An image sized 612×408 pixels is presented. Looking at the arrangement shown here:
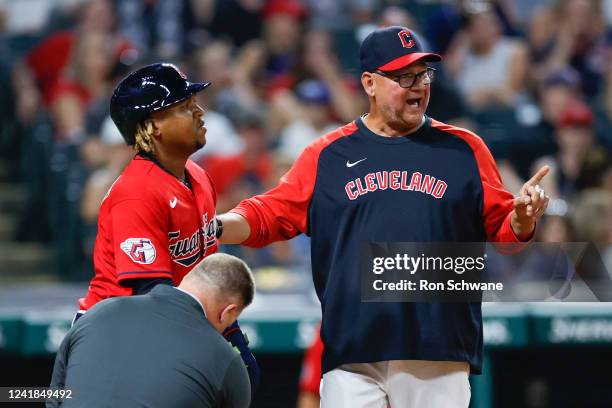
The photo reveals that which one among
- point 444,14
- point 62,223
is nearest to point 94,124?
point 62,223

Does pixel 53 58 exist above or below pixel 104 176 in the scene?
above

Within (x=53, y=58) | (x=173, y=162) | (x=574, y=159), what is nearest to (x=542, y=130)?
(x=574, y=159)

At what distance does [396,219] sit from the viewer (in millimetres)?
3396

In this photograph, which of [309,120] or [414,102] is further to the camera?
[309,120]

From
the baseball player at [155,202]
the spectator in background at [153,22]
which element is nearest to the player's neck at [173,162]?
the baseball player at [155,202]

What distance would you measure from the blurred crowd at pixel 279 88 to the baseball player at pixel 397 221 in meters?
3.15

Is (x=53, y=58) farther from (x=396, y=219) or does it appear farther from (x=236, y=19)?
(x=396, y=219)

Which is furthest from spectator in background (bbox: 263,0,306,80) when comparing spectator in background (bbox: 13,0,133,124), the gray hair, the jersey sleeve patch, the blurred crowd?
the gray hair

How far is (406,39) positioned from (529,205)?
686mm

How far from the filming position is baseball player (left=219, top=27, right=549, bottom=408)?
338cm

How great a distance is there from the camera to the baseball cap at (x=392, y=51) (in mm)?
3467

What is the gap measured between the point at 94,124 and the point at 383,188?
4498 mm

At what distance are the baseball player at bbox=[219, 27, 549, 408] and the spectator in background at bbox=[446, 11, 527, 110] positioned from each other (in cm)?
481

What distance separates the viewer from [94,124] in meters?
7.57
